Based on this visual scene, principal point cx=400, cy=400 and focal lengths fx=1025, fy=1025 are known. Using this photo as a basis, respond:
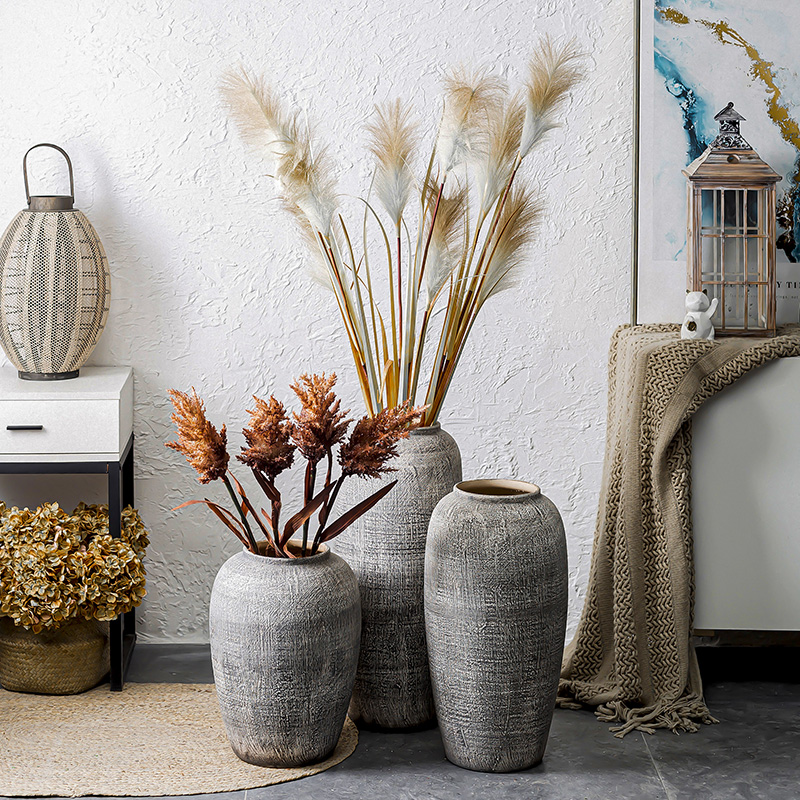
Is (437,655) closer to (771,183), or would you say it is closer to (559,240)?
(559,240)

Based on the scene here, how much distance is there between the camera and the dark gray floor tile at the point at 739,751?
74.7 inches

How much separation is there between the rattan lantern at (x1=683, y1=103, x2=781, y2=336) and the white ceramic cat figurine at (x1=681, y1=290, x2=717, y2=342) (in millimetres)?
79

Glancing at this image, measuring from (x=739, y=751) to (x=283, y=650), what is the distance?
94 cm

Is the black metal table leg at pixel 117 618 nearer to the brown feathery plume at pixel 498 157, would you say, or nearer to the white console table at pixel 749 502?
the brown feathery plume at pixel 498 157

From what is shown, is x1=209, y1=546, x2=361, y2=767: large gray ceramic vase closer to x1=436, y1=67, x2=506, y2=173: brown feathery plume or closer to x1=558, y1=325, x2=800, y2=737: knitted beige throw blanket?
x1=558, y1=325, x2=800, y2=737: knitted beige throw blanket

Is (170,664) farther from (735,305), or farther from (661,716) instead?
(735,305)

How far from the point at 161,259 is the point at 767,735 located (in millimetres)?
1728

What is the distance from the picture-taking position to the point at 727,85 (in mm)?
2387

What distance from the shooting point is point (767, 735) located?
83.2 inches

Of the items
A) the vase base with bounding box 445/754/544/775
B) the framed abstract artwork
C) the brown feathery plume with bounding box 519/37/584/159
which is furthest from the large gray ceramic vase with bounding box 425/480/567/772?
the framed abstract artwork

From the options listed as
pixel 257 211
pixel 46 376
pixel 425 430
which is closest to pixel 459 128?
pixel 425 430

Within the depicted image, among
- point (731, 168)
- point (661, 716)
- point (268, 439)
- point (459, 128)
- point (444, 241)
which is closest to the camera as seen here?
point (268, 439)

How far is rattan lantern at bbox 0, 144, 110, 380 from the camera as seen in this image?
2.28m

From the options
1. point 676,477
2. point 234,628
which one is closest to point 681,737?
point 676,477
